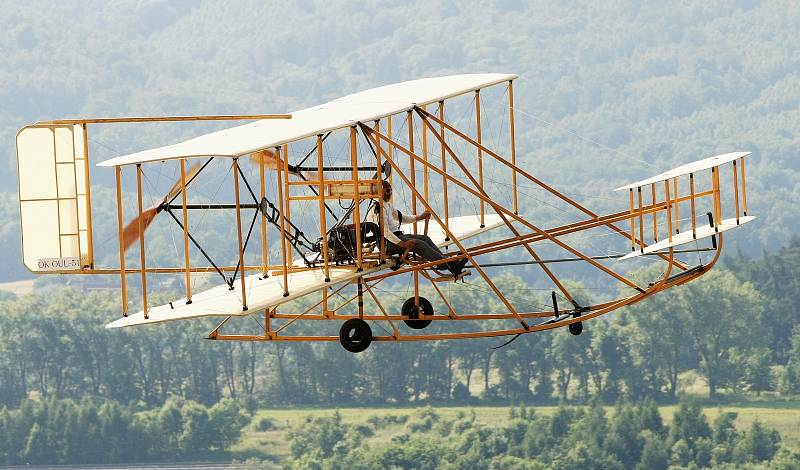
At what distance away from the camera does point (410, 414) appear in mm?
144000

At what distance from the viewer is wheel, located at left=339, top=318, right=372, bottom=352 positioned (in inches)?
1040

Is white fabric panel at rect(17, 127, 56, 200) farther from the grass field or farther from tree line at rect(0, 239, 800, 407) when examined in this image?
tree line at rect(0, 239, 800, 407)

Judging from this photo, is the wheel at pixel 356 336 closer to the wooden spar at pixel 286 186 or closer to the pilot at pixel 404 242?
the pilot at pixel 404 242

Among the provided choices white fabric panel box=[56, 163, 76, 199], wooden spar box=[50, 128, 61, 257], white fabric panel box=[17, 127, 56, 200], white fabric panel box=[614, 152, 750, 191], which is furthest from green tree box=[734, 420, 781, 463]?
white fabric panel box=[17, 127, 56, 200]

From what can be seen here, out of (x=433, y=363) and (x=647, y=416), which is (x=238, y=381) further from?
(x=647, y=416)

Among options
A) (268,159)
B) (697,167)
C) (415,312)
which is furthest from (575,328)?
(268,159)

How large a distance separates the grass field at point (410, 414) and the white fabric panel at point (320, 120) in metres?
100

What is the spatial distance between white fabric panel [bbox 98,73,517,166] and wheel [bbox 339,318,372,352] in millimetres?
2932

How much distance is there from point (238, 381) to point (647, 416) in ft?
163

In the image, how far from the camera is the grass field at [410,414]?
133 m

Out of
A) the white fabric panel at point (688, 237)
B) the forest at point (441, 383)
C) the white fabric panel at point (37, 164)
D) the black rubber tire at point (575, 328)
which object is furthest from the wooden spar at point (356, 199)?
the forest at point (441, 383)

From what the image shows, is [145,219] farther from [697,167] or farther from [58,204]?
[697,167]

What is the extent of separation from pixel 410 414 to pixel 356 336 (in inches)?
4650

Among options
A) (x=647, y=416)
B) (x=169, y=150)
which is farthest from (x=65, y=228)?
(x=647, y=416)
